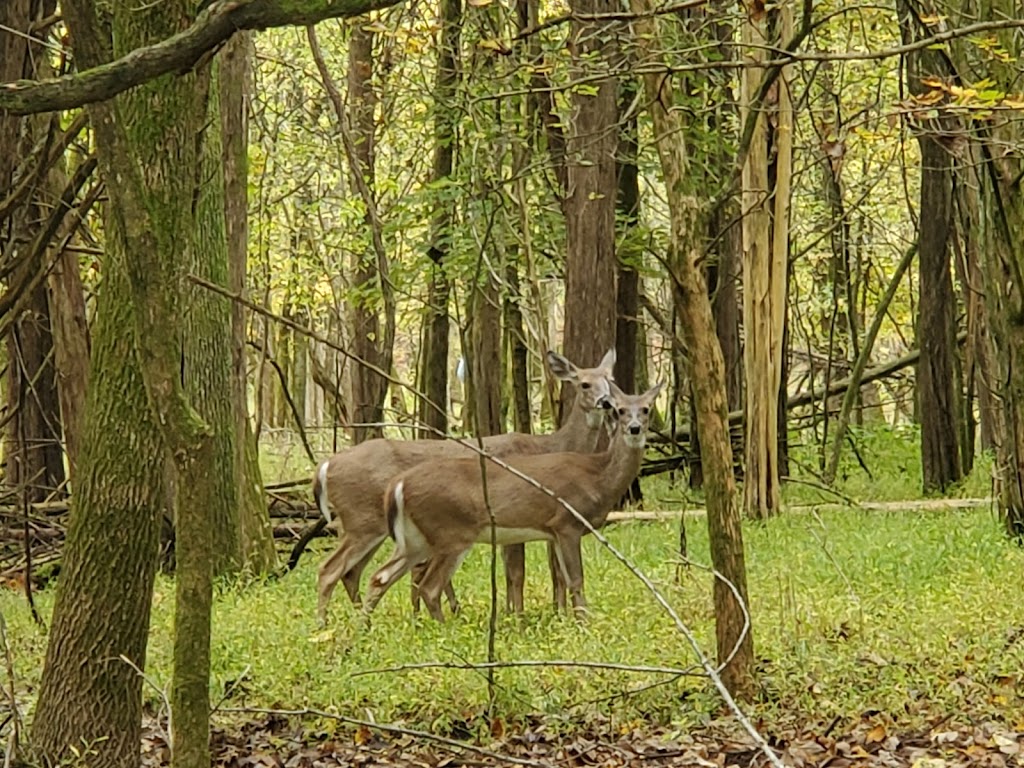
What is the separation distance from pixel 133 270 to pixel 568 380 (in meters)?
7.28

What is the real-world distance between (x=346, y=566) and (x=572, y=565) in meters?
1.54

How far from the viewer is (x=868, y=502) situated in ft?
45.2

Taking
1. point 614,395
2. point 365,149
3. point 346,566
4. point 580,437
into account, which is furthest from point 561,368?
point 365,149

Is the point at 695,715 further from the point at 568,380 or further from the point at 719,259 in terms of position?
the point at 719,259

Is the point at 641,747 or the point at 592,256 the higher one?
the point at 592,256

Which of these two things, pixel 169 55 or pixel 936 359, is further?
pixel 936 359

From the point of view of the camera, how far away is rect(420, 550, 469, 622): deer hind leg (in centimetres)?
893

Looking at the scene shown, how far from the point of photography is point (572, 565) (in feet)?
29.2

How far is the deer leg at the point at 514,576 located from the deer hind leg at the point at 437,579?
1.61 ft

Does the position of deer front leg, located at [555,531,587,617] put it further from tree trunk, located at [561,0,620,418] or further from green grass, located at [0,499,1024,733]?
tree trunk, located at [561,0,620,418]

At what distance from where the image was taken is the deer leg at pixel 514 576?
30.7 ft

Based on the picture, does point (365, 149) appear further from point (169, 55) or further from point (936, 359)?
point (169, 55)

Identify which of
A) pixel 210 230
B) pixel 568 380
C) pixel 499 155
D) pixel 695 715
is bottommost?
pixel 695 715

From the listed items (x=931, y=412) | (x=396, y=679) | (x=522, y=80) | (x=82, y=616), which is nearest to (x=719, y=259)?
(x=931, y=412)
